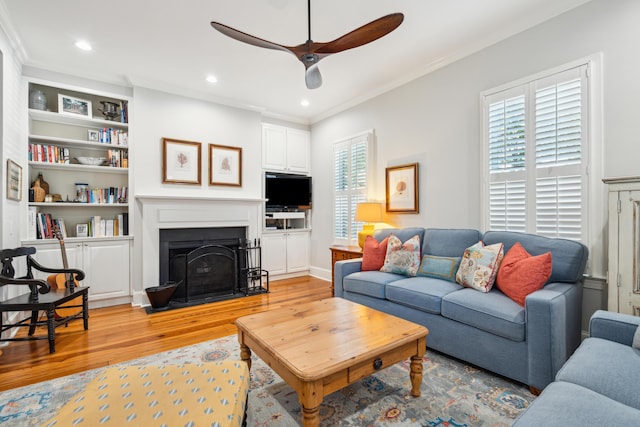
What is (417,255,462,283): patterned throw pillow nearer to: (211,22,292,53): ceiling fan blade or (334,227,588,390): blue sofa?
(334,227,588,390): blue sofa

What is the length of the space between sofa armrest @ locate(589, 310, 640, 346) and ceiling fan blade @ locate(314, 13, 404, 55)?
2066 mm

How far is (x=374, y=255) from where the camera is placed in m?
3.45

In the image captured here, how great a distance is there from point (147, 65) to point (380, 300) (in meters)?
3.81

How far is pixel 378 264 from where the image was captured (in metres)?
3.42

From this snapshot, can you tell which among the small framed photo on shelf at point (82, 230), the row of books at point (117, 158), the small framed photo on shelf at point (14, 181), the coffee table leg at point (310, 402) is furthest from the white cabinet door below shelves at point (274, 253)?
the coffee table leg at point (310, 402)

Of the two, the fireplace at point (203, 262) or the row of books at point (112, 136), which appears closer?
the row of books at point (112, 136)

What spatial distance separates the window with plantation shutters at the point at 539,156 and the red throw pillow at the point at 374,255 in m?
1.08

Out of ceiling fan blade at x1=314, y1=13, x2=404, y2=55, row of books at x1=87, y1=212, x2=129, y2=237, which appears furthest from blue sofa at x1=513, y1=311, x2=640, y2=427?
row of books at x1=87, y1=212, x2=129, y2=237

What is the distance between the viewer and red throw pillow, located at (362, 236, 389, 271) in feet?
11.2

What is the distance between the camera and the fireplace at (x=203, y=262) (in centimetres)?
420

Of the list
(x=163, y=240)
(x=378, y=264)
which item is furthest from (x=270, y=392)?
(x=163, y=240)

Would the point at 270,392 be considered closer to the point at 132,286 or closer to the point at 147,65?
the point at 132,286

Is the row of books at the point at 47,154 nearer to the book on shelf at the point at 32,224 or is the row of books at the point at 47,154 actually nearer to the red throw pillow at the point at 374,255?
the book on shelf at the point at 32,224

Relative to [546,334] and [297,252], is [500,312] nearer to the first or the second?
[546,334]
